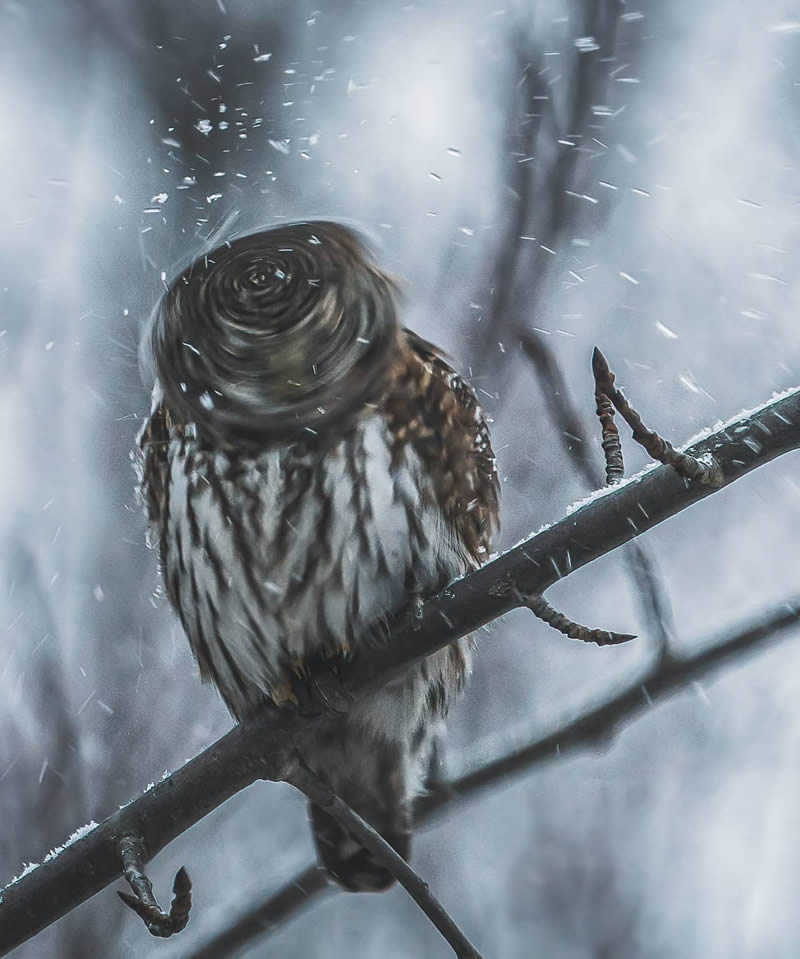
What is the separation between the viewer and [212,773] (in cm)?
282

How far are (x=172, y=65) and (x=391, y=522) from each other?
137 inches

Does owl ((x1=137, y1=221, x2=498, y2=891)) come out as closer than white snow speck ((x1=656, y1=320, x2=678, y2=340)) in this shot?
Yes

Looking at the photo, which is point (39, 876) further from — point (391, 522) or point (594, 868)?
point (594, 868)

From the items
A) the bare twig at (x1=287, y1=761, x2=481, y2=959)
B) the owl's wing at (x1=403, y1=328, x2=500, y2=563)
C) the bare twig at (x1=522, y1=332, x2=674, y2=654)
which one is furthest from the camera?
the owl's wing at (x1=403, y1=328, x2=500, y2=563)

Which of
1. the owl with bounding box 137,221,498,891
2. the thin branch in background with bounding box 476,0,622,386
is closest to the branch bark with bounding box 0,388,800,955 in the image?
the owl with bounding box 137,221,498,891

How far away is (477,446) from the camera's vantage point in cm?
320

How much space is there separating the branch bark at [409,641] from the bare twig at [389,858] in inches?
3.2

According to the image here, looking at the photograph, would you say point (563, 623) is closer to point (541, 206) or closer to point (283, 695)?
point (283, 695)

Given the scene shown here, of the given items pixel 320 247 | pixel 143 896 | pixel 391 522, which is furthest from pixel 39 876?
pixel 320 247

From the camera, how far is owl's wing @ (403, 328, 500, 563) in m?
3.10

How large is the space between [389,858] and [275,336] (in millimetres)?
1200

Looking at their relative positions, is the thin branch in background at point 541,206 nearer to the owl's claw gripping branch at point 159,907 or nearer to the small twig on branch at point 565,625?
the small twig on branch at point 565,625

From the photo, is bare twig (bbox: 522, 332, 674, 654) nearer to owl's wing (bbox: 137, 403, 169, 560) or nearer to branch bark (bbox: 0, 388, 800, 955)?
branch bark (bbox: 0, 388, 800, 955)

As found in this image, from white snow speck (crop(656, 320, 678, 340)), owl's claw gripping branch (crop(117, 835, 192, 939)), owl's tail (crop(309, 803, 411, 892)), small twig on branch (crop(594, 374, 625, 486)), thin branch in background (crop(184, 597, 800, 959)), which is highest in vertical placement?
small twig on branch (crop(594, 374, 625, 486))
